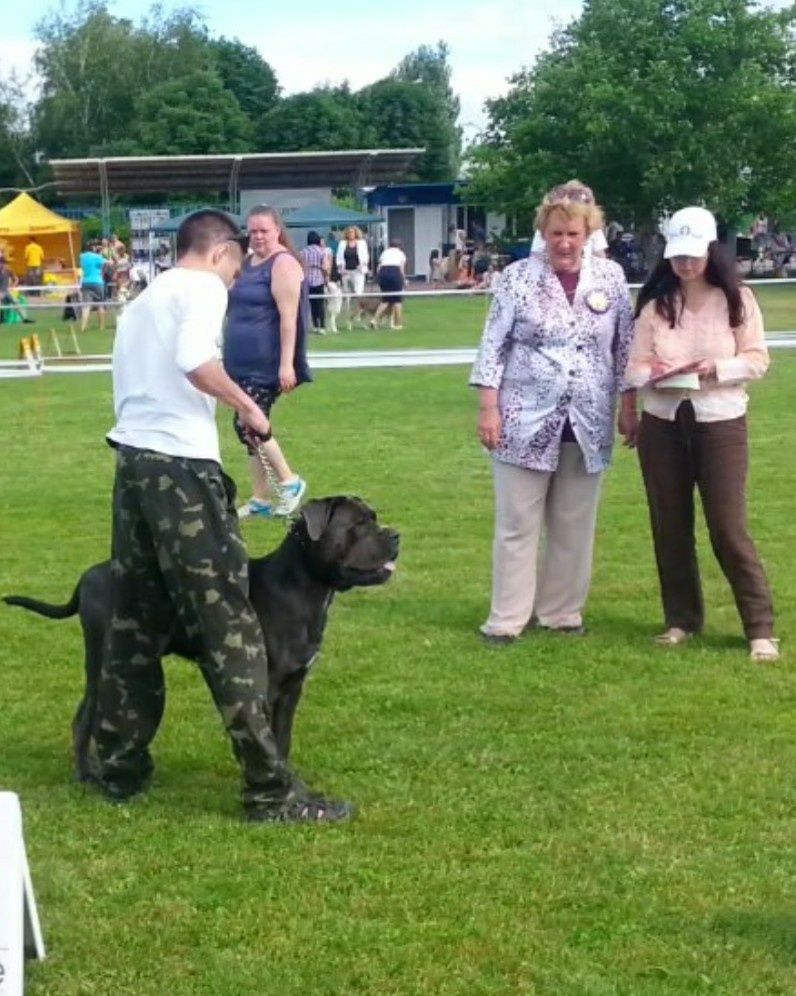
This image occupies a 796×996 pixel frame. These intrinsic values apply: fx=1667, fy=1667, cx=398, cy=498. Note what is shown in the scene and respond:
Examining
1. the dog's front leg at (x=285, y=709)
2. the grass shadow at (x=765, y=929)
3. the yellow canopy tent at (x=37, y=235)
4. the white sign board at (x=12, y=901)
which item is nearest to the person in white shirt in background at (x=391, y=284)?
the yellow canopy tent at (x=37, y=235)

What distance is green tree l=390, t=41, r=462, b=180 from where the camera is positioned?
9206cm

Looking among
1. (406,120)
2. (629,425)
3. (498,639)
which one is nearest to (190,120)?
(406,120)

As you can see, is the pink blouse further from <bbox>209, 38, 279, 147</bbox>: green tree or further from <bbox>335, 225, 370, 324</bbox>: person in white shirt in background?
<bbox>209, 38, 279, 147</bbox>: green tree

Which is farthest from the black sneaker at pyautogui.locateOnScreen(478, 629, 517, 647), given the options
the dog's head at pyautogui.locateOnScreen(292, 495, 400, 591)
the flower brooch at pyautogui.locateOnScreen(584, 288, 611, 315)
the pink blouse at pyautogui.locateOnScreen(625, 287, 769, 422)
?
the dog's head at pyautogui.locateOnScreen(292, 495, 400, 591)

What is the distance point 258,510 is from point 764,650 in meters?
4.15

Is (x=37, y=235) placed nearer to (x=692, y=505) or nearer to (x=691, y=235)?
(x=692, y=505)

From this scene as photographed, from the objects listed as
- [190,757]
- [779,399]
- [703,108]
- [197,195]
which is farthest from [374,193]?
[190,757]

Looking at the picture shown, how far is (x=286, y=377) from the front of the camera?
9773mm

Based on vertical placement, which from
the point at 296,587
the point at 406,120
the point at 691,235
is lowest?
the point at 296,587

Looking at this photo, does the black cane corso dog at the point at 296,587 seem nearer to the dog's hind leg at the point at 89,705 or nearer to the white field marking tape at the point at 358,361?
the dog's hind leg at the point at 89,705

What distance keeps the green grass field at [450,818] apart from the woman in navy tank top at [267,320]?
4.79ft

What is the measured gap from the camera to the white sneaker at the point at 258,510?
33.6 feet

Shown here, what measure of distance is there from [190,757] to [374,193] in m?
54.6

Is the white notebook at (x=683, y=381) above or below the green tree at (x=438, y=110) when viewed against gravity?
below
